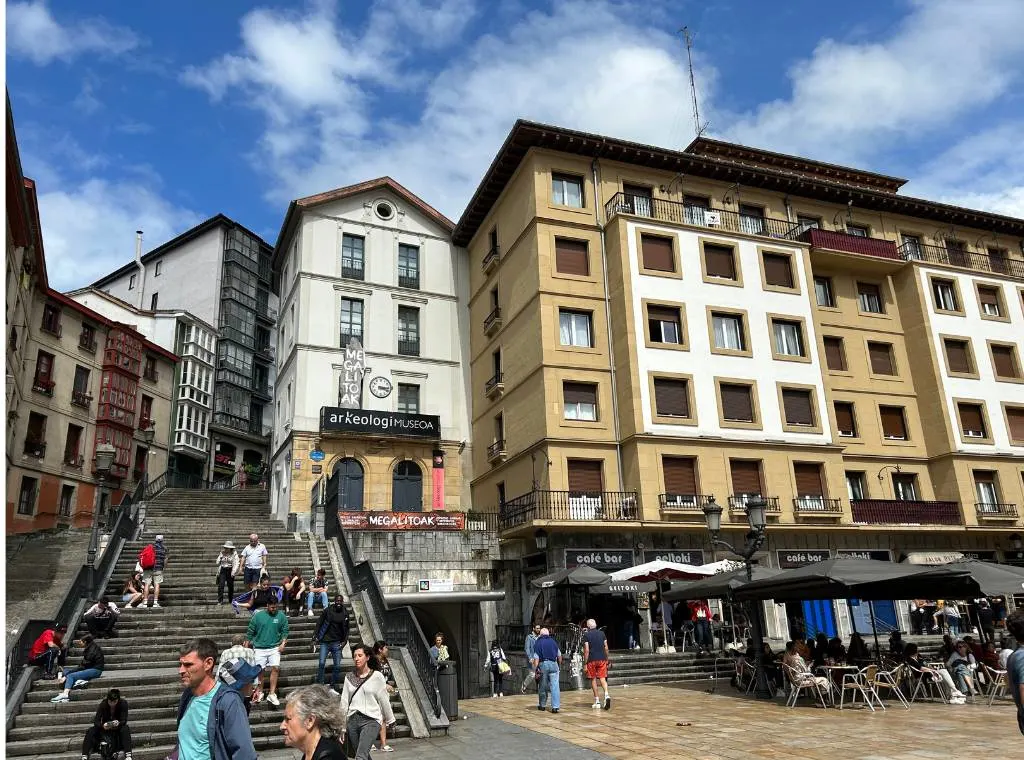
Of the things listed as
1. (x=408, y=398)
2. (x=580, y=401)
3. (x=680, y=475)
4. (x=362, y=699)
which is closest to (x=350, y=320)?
(x=408, y=398)

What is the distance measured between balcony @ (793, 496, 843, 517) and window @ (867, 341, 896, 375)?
6.97 metres

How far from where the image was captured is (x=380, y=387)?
104ft

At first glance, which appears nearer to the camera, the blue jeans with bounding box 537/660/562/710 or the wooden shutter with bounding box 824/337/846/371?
the blue jeans with bounding box 537/660/562/710

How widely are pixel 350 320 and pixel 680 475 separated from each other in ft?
51.2

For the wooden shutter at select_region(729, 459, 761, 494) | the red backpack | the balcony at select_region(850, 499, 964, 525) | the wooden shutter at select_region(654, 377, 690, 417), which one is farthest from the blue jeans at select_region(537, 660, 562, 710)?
the balcony at select_region(850, 499, 964, 525)

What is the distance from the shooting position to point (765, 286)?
28172mm

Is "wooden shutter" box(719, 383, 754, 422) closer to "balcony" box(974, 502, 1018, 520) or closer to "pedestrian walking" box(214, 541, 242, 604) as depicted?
"balcony" box(974, 502, 1018, 520)

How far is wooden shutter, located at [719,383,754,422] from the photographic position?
26281 millimetres

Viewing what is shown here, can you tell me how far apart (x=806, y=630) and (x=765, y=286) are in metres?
12.1

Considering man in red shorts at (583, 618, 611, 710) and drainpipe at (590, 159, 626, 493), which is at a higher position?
drainpipe at (590, 159, 626, 493)

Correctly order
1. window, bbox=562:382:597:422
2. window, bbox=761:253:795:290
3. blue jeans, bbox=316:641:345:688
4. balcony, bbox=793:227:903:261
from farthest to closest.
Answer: balcony, bbox=793:227:903:261 < window, bbox=761:253:795:290 < window, bbox=562:382:597:422 < blue jeans, bbox=316:641:345:688

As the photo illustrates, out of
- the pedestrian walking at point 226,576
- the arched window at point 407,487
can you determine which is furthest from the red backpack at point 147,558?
Answer: the arched window at point 407,487

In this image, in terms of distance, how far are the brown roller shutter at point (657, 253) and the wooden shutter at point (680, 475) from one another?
699cm

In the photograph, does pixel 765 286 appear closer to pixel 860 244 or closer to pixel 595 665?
pixel 860 244
